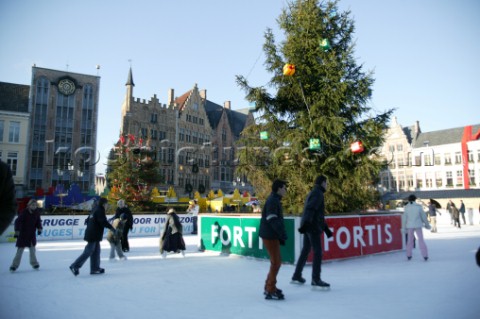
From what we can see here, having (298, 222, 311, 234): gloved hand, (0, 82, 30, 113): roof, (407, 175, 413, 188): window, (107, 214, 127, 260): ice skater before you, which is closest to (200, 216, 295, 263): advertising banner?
(107, 214, 127, 260): ice skater

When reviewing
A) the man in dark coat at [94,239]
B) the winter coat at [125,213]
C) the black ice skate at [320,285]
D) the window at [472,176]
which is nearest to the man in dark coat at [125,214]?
the winter coat at [125,213]

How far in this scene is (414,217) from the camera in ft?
29.7

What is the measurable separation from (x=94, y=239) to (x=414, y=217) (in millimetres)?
7824

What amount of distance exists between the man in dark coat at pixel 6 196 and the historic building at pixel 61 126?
129 feet

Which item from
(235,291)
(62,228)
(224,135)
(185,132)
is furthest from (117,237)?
(224,135)

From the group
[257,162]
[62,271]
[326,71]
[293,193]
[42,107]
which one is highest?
[42,107]

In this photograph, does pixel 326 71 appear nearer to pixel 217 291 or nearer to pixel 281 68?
pixel 281 68

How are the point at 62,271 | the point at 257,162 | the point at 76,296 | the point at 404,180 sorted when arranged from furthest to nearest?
the point at 404,180 < the point at 257,162 < the point at 62,271 < the point at 76,296

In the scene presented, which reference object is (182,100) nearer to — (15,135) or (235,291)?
(15,135)

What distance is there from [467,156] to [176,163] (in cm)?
4178

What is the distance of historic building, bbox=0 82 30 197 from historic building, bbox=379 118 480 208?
44677mm

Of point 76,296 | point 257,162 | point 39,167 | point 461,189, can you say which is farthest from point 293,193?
point 461,189

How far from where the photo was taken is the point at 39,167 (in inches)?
1564

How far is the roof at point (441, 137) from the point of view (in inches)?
2074
